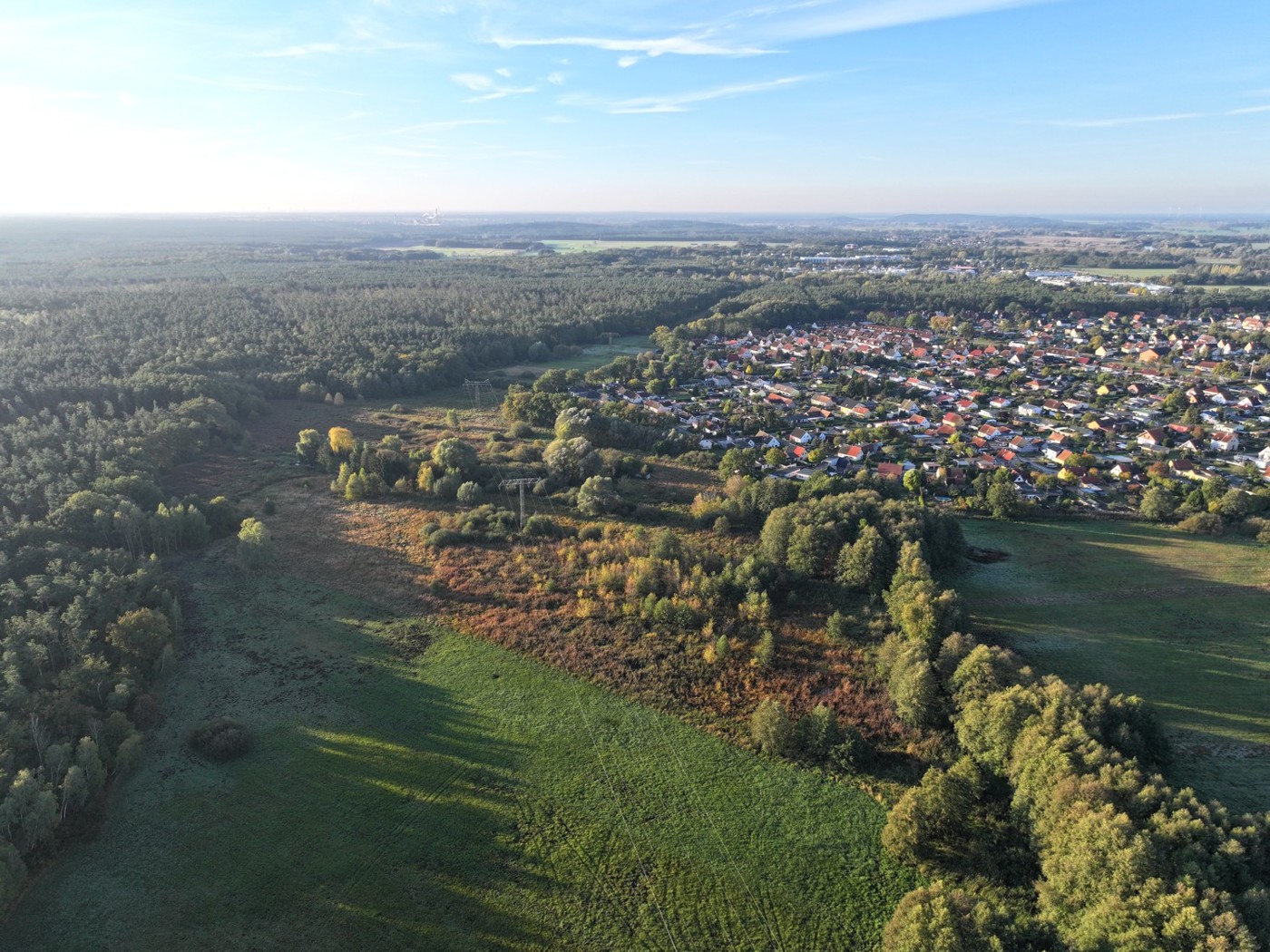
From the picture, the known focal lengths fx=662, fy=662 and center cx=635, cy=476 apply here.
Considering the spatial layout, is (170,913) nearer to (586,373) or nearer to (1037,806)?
(1037,806)

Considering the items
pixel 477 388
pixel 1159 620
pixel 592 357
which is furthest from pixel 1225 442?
pixel 477 388

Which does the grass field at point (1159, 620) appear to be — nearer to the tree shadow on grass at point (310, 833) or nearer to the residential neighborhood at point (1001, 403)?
the residential neighborhood at point (1001, 403)

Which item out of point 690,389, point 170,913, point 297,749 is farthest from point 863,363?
point 170,913

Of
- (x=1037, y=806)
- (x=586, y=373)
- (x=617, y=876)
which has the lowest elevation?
(x=617, y=876)

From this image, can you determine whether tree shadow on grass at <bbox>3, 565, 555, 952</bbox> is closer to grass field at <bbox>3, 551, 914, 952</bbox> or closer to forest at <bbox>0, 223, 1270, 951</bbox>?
grass field at <bbox>3, 551, 914, 952</bbox>

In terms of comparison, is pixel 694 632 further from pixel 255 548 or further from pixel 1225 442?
pixel 1225 442

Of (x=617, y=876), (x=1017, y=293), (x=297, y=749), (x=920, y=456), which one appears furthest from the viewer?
(x=1017, y=293)
